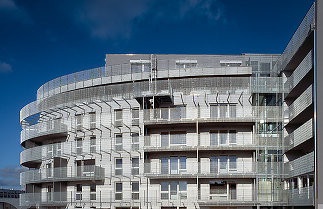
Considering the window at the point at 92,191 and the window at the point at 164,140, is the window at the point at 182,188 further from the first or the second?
the window at the point at 92,191

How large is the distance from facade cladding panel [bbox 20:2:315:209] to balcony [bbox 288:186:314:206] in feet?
1.21

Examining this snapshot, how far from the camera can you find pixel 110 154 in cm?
3238

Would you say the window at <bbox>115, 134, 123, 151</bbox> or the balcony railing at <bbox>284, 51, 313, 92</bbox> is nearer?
the balcony railing at <bbox>284, 51, 313, 92</bbox>

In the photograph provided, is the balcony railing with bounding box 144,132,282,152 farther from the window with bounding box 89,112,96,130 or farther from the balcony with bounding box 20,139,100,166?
the window with bounding box 89,112,96,130

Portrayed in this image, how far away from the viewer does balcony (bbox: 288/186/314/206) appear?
21.8 m

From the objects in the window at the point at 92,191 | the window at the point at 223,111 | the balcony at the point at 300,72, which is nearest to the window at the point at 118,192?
the window at the point at 92,191

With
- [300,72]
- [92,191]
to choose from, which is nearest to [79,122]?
[92,191]

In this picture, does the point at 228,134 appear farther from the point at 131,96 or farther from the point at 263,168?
the point at 131,96

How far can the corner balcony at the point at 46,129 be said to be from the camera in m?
34.6

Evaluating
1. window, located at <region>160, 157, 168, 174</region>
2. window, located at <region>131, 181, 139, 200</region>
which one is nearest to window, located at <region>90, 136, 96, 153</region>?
window, located at <region>131, 181, 139, 200</region>

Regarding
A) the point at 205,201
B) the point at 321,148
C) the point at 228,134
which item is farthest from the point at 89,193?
the point at 321,148

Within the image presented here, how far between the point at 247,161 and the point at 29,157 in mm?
19119

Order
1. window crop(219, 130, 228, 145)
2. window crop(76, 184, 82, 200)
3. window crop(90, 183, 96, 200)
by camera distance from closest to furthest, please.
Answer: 1. window crop(219, 130, 228, 145)
2. window crop(90, 183, 96, 200)
3. window crop(76, 184, 82, 200)

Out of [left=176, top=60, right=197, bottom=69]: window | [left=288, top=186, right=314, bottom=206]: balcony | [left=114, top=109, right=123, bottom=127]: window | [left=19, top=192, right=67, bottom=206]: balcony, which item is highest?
[left=176, top=60, right=197, bottom=69]: window
